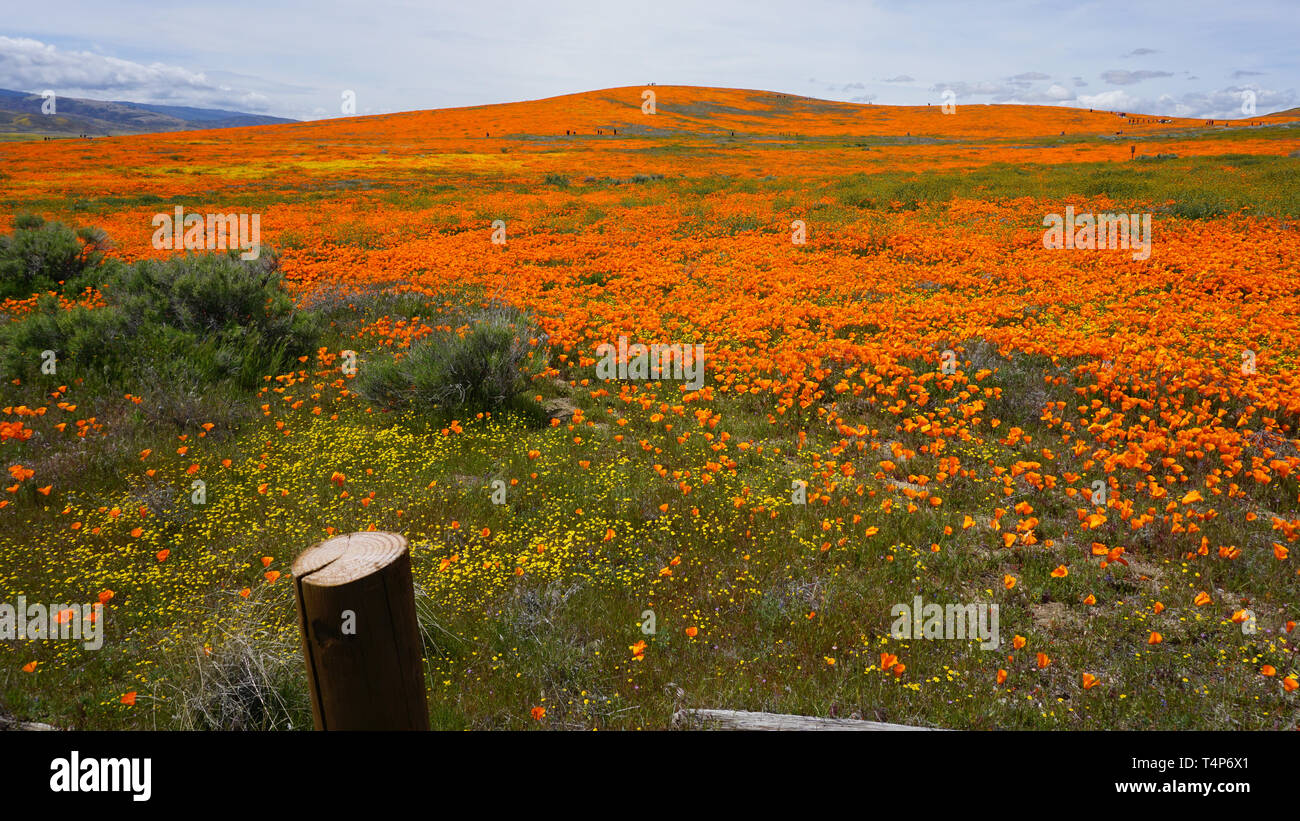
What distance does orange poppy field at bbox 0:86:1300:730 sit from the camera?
351 cm

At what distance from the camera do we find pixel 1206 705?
10.7 ft

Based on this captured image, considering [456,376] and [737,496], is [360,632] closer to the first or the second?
[737,496]

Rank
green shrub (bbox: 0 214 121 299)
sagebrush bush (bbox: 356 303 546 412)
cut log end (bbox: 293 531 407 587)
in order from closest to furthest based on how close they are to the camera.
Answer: cut log end (bbox: 293 531 407 587)
sagebrush bush (bbox: 356 303 546 412)
green shrub (bbox: 0 214 121 299)

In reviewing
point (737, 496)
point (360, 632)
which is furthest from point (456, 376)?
point (360, 632)

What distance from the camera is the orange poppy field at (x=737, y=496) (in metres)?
3.51

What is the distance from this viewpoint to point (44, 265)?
12484 millimetres

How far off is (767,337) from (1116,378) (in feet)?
13.3

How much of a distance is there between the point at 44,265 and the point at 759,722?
16.1 meters

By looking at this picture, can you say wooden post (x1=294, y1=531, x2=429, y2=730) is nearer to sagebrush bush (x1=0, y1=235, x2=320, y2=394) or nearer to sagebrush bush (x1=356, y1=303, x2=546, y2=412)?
sagebrush bush (x1=356, y1=303, x2=546, y2=412)

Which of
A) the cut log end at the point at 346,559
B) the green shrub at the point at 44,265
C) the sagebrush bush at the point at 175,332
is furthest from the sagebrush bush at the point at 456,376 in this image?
the green shrub at the point at 44,265

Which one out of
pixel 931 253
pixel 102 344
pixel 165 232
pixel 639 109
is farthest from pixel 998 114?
pixel 102 344

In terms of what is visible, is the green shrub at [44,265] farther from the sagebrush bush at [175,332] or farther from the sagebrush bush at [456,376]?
the sagebrush bush at [456,376]

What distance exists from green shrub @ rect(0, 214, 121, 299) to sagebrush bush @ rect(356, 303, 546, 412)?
345 inches

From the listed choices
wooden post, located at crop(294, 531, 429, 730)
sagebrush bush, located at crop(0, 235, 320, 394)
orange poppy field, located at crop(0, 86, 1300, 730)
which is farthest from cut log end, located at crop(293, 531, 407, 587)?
sagebrush bush, located at crop(0, 235, 320, 394)
